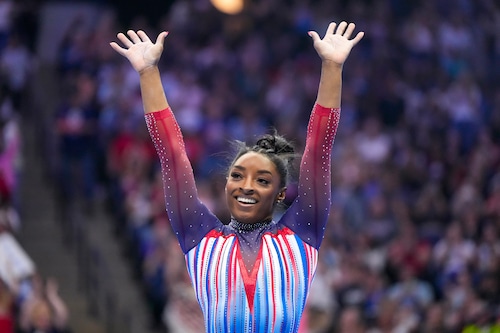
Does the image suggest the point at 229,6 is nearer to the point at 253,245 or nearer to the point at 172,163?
the point at 172,163

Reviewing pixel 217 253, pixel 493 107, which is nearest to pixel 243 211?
pixel 217 253

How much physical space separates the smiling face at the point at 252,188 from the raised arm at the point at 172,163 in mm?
168

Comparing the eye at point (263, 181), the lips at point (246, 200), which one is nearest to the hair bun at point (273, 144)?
the eye at point (263, 181)

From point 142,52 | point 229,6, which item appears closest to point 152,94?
point 142,52

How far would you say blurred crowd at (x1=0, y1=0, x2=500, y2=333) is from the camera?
1275 cm

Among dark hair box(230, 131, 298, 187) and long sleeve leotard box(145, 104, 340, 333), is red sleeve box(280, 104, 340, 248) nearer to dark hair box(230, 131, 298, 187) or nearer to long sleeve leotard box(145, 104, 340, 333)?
long sleeve leotard box(145, 104, 340, 333)

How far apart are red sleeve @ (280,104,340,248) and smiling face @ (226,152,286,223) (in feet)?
0.53

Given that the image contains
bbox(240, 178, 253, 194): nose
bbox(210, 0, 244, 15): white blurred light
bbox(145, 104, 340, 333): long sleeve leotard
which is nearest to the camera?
bbox(145, 104, 340, 333): long sleeve leotard

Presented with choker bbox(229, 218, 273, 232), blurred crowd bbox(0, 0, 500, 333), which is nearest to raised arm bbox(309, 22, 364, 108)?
choker bbox(229, 218, 273, 232)

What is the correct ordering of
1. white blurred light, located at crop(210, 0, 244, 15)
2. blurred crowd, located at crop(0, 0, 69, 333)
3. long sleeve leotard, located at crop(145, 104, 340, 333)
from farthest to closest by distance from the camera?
white blurred light, located at crop(210, 0, 244, 15), blurred crowd, located at crop(0, 0, 69, 333), long sleeve leotard, located at crop(145, 104, 340, 333)

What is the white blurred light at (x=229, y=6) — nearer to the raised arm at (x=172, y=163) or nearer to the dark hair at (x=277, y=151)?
the dark hair at (x=277, y=151)

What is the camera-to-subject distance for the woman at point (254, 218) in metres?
5.05

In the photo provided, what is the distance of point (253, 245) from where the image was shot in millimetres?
5156

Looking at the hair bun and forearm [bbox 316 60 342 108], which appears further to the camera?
the hair bun
